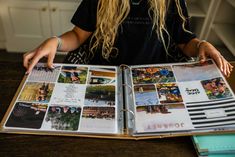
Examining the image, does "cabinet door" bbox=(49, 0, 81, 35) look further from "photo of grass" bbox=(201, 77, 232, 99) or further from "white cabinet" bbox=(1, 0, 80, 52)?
"photo of grass" bbox=(201, 77, 232, 99)

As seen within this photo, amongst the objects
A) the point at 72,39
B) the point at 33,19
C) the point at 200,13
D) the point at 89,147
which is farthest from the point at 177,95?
the point at 33,19

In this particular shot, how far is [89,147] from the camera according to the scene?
562 millimetres

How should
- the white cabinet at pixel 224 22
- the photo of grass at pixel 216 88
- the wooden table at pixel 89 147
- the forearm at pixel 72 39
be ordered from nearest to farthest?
the wooden table at pixel 89 147 → the photo of grass at pixel 216 88 → the forearm at pixel 72 39 → the white cabinet at pixel 224 22

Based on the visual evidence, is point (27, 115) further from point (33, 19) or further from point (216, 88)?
point (33, 19)

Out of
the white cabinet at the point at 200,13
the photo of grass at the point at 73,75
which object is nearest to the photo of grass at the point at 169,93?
the photo of grass at the point at 73,75

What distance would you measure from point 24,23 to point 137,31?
4.68 ft

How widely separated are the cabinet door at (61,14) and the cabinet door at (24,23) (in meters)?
0.05

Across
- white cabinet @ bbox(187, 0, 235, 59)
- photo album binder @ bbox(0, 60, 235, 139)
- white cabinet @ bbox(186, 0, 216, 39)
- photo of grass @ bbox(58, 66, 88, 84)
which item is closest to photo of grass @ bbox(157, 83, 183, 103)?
photo album binder @ bbox(0, 60, 235, 139)

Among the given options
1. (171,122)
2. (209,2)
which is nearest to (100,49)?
(171,122)

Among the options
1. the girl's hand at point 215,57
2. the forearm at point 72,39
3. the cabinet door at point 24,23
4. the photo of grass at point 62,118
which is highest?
the cabinet door at point 24,23

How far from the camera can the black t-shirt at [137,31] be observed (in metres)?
0.94

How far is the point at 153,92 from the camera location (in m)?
0.68

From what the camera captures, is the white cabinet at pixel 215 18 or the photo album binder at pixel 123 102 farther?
the white cabinet at pixel 215 18

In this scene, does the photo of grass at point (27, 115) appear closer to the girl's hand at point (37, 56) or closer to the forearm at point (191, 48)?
the girl's hand at point (37, 56)
